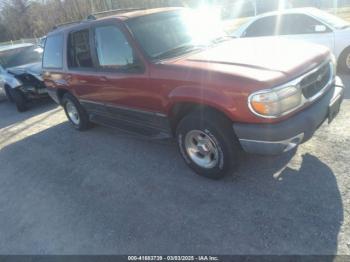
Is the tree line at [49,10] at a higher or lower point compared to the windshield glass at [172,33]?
higher

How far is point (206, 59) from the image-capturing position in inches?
136

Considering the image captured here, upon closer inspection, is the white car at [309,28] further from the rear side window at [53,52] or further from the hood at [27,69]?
the hood at [27,69]

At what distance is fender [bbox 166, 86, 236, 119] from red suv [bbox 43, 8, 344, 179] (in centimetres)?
1

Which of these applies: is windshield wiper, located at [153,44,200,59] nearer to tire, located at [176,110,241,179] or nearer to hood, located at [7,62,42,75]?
tire, located at [176,110,241,179]

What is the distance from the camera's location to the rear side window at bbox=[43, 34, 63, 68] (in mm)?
5523

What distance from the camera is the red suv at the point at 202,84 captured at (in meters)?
2.91

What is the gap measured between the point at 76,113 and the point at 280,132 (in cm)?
429

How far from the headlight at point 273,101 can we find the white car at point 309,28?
4477 mm

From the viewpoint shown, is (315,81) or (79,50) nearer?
(315,81)

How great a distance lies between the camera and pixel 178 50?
3863 mm

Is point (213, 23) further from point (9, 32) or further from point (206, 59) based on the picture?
point (9, 32)

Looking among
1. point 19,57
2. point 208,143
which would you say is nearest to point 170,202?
point 208,143

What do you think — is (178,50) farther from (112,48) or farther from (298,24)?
(298,24)

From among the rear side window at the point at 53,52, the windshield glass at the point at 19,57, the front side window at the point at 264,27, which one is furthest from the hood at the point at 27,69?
the front side window at the point at 264,27
